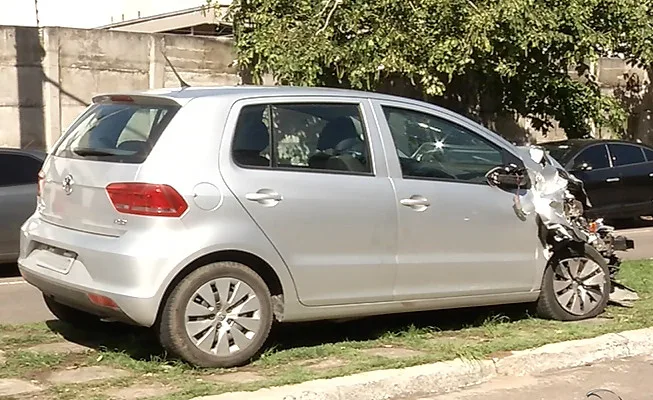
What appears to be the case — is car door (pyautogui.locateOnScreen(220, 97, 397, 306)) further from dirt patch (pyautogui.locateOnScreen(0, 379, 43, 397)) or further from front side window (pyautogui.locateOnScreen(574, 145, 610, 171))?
front side window (pyautogui.locateOnScreen(574, 145, 610, 171))

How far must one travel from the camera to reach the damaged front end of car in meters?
7.23

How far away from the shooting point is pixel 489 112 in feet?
66.6

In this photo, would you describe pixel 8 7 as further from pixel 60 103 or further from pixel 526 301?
pixel 526 301

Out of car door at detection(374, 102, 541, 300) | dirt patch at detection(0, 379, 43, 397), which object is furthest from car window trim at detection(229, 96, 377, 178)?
dirt patch at detection(0, 379, 43, 397)

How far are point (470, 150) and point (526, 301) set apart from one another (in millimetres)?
1241

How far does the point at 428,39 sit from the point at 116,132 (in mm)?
9434

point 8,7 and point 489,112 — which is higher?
point 8,7

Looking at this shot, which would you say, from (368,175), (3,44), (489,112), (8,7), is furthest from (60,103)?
(8,7)

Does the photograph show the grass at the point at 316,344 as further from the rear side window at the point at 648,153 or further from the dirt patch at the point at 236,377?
the rear side window at the point at 648,153

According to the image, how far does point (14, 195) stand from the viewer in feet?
36.1

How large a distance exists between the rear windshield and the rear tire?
43.6 inches

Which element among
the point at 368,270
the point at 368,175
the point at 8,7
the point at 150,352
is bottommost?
the point at 150,352

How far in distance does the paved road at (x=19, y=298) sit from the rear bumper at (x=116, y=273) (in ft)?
6.75

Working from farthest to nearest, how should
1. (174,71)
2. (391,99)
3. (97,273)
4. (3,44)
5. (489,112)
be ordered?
(489,112) < (174,71) < (3,44) < (391,99) < (97,273)
